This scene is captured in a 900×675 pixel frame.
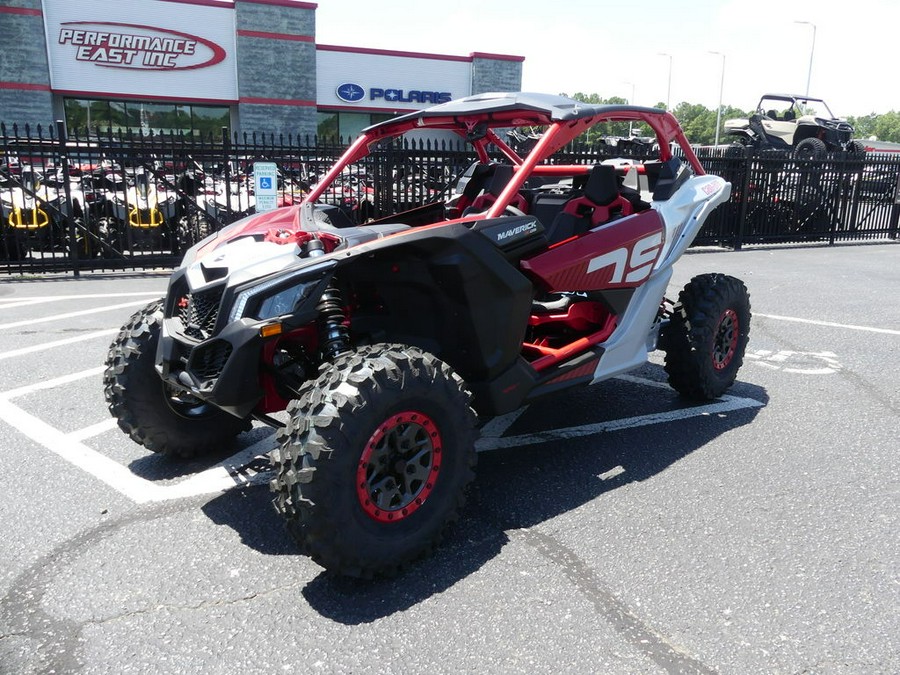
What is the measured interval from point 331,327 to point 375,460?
2.12 feet

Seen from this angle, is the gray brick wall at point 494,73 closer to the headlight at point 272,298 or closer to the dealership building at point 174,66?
the dealership building at point 174,66

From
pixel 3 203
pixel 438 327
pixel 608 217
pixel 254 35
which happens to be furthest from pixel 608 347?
pixel 254 35

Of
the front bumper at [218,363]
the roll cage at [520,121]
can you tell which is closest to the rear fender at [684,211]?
the roll cage at [520,121]

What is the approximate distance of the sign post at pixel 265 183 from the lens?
8930mm

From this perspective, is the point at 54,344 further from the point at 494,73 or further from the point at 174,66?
the point at 494,73

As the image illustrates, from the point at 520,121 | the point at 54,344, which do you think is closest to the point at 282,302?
the point at 520,121

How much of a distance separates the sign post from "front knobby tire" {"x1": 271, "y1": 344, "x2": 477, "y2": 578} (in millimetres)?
6685

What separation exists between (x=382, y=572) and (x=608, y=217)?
2.51 m

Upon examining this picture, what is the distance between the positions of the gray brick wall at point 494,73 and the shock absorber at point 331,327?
3094 centimetres

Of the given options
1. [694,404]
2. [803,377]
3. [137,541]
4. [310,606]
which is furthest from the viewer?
[803,377]

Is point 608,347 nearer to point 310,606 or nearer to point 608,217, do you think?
point 608,217

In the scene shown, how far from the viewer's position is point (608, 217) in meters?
4.24

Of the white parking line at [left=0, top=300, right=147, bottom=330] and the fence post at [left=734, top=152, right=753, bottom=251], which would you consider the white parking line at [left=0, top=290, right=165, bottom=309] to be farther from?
the fence post at [left=734, top=152, right=753, bottom=251]

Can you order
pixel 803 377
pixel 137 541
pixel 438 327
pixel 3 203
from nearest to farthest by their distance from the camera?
pixel 137 541 → pixel 438 327 → pixel 803 377 → pixel 3 203
